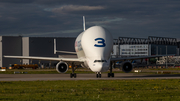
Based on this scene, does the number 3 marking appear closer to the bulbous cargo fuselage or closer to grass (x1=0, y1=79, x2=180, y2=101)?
the bulbous cargo fuselage

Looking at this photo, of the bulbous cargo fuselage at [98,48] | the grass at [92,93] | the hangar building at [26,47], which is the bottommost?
the grass at [92,93]

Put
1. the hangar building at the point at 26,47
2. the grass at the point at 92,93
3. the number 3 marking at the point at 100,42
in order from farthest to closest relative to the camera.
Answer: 1. the hangar building at the point at 26,47
2. the number 3 marking at the point at 100,42
3. the grass at the point at 92,93

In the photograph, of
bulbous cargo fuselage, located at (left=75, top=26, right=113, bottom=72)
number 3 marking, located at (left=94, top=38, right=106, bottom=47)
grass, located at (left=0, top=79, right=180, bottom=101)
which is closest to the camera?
grass, located at (left=0, top=79, right=180, bottom=101)

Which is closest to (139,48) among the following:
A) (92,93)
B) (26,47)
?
(26,47)

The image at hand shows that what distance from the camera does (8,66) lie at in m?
111

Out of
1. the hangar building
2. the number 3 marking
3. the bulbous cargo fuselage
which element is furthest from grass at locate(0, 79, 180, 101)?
the hangar building

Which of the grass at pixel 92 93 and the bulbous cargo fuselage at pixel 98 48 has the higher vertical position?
the bulbous cargo fuselage at pixel 98 48

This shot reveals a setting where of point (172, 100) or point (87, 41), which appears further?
point (87, 41)

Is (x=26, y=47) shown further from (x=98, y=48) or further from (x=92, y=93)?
(x=92, y=93)

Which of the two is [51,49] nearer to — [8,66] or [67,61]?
[8,66]

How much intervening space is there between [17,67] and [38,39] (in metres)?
19.2

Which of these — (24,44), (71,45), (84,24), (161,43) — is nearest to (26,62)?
(24,44)

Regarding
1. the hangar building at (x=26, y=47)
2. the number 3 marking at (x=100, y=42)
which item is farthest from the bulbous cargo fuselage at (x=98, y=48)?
the hangar building at (x=26, y=47)

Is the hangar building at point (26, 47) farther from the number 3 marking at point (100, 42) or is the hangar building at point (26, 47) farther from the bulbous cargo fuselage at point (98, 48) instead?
the number 3 marking at point (100, 42)
